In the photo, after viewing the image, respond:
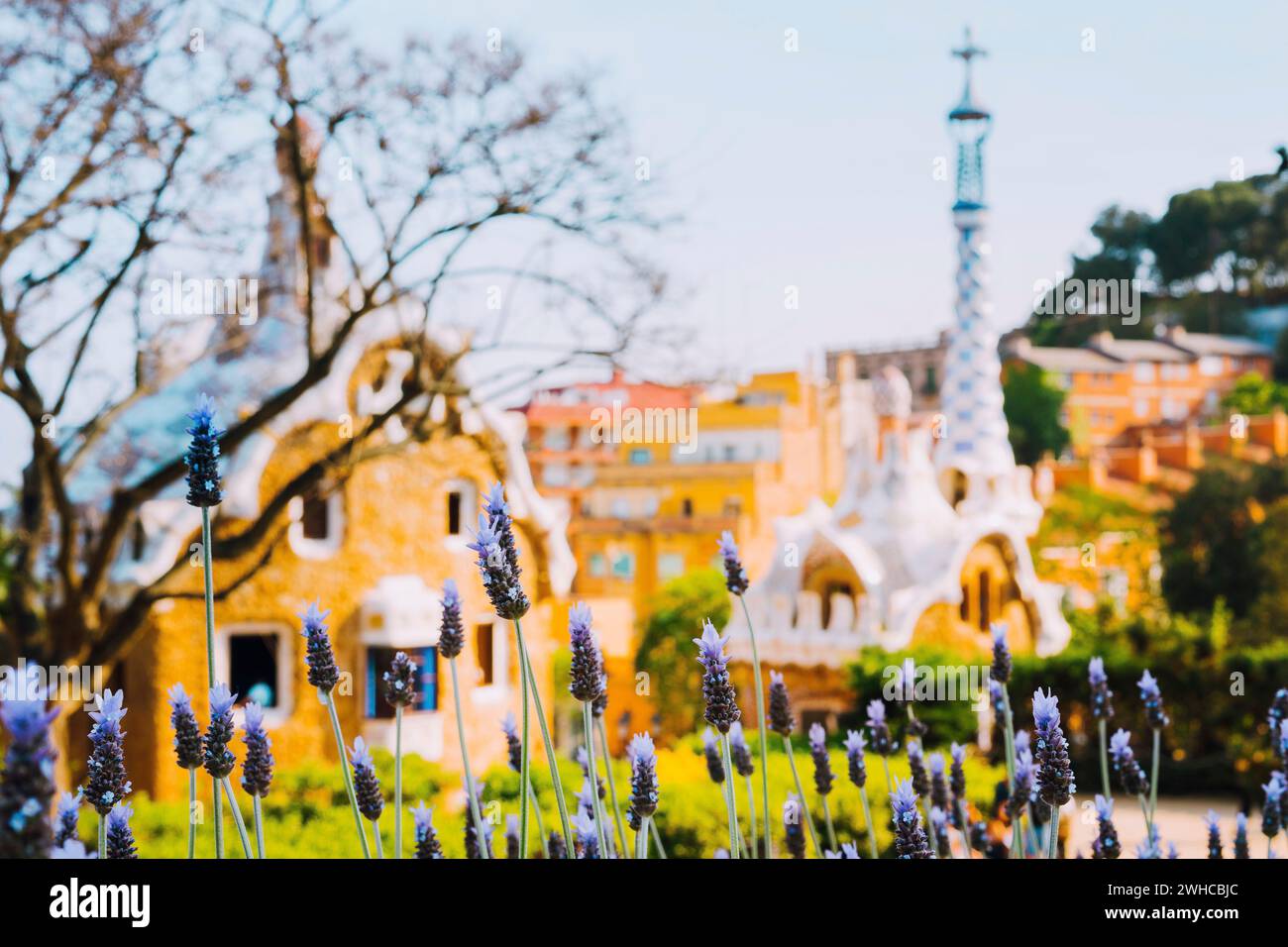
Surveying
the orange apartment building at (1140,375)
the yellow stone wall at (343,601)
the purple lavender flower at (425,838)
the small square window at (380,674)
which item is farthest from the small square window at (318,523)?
the orange apartment building at (1140,375)

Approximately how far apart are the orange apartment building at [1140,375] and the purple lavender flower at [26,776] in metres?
30.4

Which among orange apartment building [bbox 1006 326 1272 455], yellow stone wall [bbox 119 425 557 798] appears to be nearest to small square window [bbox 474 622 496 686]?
yellow stone wall [bbox 119 425 557 798]

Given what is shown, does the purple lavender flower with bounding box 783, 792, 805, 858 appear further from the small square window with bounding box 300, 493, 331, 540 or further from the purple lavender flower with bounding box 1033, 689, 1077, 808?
the small square window with bounding box 300, 493, 331, 540

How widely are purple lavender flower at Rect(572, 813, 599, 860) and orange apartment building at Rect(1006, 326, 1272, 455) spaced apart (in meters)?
29.0

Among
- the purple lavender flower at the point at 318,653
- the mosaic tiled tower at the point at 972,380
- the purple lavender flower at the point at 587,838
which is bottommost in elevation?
the purple lavender flower at the point at 587,838

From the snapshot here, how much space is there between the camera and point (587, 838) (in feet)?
9.06

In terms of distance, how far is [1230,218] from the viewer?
16844 mm

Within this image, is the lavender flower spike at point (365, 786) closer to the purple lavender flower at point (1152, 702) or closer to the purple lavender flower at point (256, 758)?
the purple lavender flower at point (256, 758)

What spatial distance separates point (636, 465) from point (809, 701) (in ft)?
32.3

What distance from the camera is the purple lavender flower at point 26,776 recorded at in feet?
5.03

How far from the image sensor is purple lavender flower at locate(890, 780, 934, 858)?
248 centimetres

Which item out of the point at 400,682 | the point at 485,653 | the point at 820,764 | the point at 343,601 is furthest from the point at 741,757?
the point at 485,653
